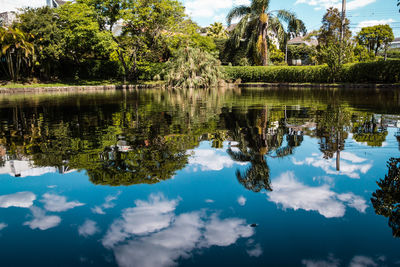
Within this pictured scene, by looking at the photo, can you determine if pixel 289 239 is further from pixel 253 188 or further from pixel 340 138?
pixel 340 138

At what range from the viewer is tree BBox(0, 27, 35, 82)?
2783 centimetres

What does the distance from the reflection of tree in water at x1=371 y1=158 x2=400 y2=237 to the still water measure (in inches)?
0.6

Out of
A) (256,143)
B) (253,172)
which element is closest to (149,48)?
(256,143)

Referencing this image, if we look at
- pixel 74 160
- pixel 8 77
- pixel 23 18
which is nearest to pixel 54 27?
pixel 23 18

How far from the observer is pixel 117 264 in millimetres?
2053

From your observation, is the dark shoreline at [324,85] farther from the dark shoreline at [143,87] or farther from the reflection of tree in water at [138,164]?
the reflection of tree in water at [138,164]

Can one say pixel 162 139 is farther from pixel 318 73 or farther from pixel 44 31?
pixel 44 31

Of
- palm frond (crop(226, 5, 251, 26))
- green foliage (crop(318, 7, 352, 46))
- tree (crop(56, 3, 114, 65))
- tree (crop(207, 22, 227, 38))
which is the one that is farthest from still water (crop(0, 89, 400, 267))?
tree (crop(207, 22, 227, 38))

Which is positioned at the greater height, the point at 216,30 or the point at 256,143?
the point at 216,30

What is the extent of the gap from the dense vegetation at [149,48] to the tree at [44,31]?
3.3 inches

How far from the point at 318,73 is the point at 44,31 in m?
24.7

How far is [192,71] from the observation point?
89.2ft

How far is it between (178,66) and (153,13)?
7.83 metres

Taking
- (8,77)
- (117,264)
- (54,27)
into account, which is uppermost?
(54,27)
